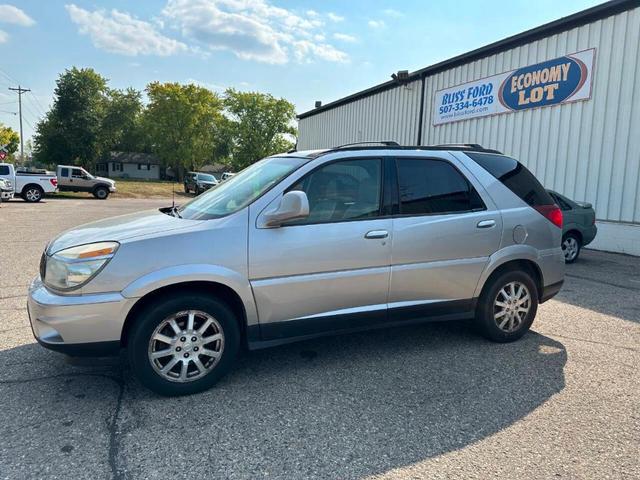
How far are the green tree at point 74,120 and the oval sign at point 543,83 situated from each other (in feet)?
160

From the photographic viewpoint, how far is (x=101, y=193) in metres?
30.0

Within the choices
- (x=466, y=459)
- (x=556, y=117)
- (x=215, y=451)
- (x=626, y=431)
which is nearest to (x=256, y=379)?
(x=215, y=451)

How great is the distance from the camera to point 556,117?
42.0 ft

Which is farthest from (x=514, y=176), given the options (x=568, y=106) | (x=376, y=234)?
(x=568, y=106)

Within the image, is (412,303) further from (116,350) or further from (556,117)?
(556,117)

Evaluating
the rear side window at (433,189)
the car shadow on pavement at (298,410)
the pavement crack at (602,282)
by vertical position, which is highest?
the rear side window at (433,189)

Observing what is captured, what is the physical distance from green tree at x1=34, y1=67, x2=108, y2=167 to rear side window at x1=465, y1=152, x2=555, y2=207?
2149 inches

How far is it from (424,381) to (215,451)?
1.73m

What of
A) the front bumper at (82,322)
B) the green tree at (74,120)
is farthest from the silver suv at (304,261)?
the green tree at (74,120)

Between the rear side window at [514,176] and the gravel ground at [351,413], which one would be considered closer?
the gravel ground at [351,413]

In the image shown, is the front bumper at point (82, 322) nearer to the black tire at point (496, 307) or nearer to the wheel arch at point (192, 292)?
the wheel arch at point (192, 292)

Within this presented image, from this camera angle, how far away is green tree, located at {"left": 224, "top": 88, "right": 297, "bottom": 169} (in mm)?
72125

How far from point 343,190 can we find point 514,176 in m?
1.96

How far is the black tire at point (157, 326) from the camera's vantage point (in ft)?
10.3
